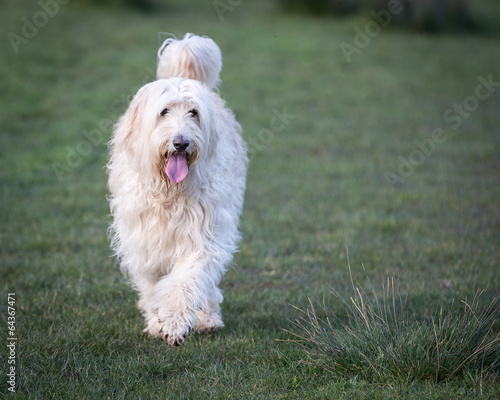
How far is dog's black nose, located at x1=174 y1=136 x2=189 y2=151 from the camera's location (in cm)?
438

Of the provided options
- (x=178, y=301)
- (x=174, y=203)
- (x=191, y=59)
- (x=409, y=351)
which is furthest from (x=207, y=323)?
(x=191, y=59)

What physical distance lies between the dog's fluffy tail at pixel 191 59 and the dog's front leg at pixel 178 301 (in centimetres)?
199

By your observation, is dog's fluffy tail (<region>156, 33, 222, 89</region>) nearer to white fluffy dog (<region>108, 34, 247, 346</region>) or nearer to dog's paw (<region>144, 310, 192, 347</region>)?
white fluffy dog (<region>108, 34, 247, 346</region>)

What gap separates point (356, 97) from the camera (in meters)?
15.5

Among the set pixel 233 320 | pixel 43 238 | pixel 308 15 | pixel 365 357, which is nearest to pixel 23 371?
pixel 233 320

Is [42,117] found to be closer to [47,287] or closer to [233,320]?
[47,287]

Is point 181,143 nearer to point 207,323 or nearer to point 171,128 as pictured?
point 171,128

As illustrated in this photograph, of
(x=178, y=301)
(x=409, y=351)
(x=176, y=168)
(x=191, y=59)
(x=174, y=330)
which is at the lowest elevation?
(x=174, y=330)

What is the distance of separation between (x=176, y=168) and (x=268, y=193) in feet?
16.9

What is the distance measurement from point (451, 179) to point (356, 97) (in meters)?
5.76

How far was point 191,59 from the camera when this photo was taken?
18.8 ft

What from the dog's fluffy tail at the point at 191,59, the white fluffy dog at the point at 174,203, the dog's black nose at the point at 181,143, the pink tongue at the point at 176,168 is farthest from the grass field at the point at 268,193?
the dog's fluffy tail at the point at 191,59

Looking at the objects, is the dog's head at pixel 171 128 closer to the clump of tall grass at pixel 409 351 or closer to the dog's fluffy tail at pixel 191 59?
the dog's fluffy tail at pixel 191 59

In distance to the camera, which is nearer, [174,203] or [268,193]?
[174,203]
